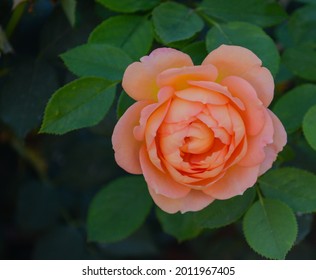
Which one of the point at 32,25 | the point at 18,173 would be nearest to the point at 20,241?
the point at 18,173

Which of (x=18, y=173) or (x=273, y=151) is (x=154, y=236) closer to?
(x=18, y=173)

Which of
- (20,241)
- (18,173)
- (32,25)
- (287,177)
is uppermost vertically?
(32,25)

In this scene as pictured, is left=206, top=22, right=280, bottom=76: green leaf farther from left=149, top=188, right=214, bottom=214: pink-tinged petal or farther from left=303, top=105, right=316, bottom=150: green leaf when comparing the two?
left=149, top=188, right=214, bottom=214: pink-tinged petal

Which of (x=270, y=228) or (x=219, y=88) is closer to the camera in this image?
(x=219, y=88)

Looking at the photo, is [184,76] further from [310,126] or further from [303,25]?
[303,25]

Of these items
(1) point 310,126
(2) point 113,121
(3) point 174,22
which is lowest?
(2) point 113,121

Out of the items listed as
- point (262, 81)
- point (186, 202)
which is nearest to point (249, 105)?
point (262, 81)
